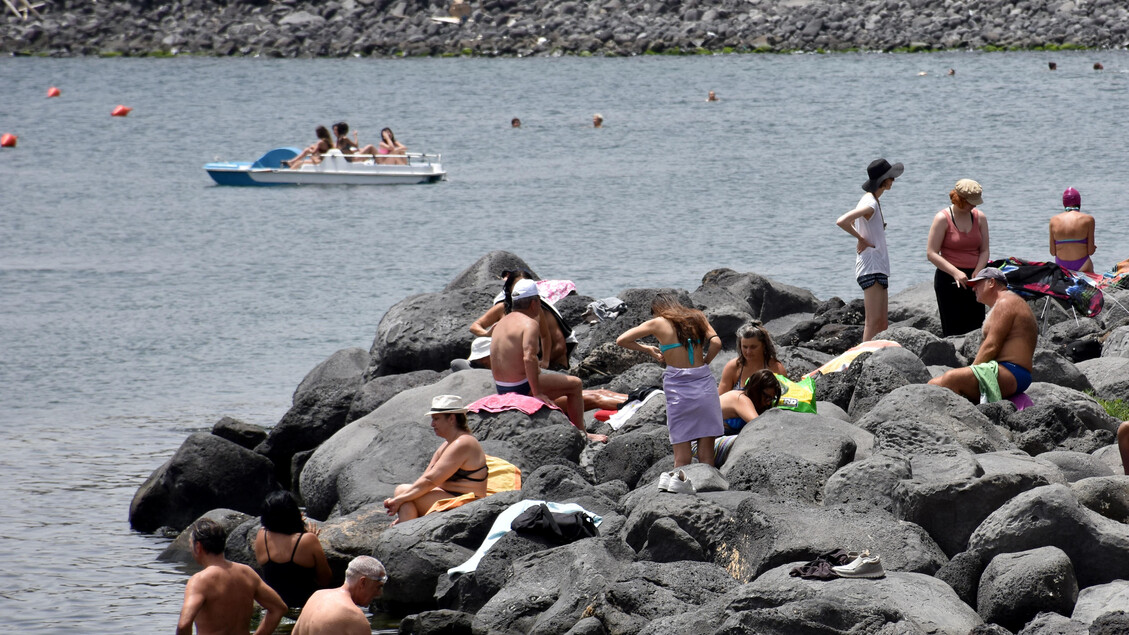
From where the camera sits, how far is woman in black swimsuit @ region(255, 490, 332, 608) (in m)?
8.71

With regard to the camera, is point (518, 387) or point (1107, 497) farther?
point (518, 387)

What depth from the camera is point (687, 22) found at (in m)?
71.6

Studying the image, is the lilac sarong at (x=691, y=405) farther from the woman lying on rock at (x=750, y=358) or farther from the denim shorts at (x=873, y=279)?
the denim shorts at (x=873, y=279)

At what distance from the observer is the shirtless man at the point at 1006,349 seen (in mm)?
10547

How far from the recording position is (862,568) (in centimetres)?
747

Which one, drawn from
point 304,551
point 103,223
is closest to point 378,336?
point 304,551

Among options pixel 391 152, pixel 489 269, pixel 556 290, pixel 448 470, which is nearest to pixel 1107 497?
pixel 448 470

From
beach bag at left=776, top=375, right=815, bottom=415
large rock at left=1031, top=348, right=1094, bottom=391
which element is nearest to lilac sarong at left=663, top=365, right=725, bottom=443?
beach bag at left=776, top=375, right=815, bottom=415

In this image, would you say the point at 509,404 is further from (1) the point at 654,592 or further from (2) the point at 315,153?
(2) the point at 315,153

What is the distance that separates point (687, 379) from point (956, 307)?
178 inches

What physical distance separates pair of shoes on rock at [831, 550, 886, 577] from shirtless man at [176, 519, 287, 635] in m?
3.30

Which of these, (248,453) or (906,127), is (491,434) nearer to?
(248,453)

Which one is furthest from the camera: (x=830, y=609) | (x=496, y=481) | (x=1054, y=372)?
(x=1054, y=372)

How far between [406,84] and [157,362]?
44.5m
